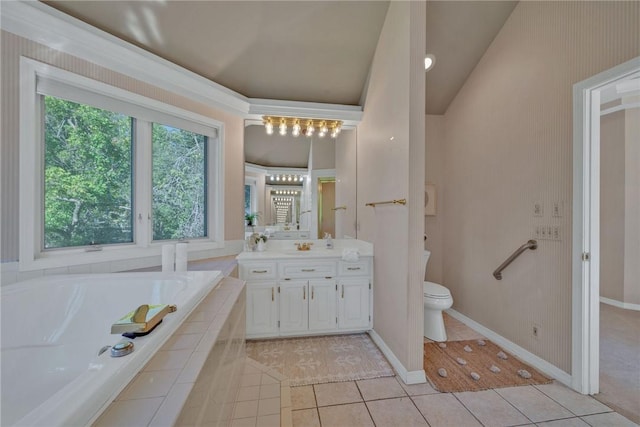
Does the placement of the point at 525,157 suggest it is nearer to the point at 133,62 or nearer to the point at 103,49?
the point at 133,62

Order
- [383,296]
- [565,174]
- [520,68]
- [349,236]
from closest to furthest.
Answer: [565,174] → [520,68] → [383,296] → [349,236]

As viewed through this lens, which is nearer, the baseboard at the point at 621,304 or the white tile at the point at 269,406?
the white tile at the point at 269,406

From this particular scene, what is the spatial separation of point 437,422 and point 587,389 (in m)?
1.09

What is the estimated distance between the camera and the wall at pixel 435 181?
3.06m

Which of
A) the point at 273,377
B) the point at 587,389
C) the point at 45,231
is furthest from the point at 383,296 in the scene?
the point at 45,231

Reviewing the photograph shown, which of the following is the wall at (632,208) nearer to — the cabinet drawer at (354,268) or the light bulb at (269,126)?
the cabinet drawer at (354,268)

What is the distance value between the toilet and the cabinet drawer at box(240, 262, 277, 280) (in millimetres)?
1445

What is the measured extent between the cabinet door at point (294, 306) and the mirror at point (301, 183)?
0.70m

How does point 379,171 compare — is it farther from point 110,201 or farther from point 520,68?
point 110,201

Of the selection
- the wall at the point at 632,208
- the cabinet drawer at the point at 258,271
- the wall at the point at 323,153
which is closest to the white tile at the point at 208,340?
the cabinet drawer at the point at 258,271

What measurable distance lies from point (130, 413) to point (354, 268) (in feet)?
6.62

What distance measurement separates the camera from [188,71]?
2195 mm

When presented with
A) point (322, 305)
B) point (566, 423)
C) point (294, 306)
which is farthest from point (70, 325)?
point (566, 423)

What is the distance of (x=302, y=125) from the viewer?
287 centimetres
